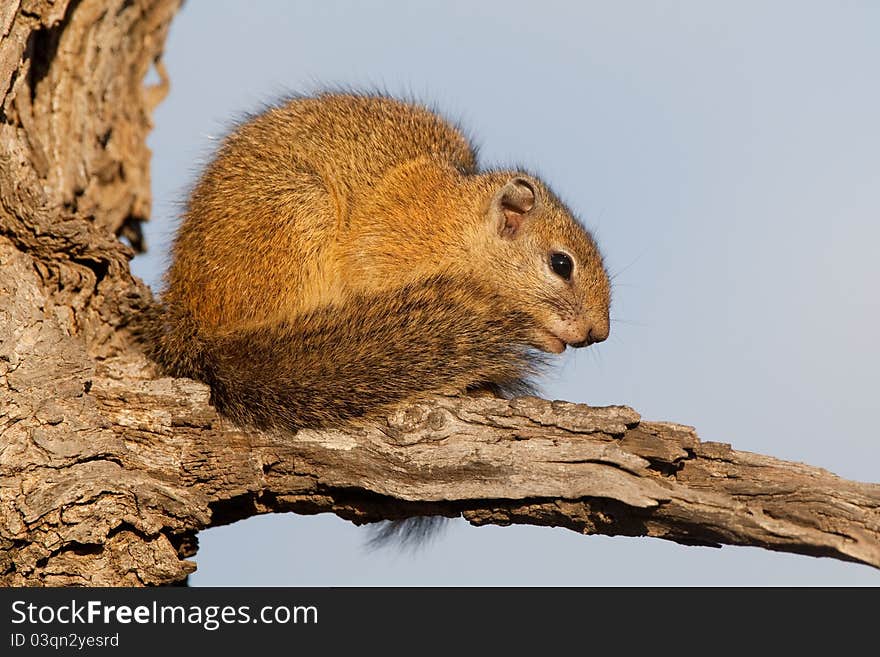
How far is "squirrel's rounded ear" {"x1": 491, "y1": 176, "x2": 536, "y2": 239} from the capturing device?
18.6ft

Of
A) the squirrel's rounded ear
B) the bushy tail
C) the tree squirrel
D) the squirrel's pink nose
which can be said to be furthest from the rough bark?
the squirrel's rounded ear

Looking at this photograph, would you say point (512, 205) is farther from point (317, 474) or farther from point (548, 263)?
point (317, 474)

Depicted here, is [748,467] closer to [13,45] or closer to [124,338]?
[124,338]

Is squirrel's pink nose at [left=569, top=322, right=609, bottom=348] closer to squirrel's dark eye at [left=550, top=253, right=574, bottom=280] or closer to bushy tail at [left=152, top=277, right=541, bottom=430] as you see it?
squirrel's dark eye at [left=550, top=253, right=574, bottom=280]

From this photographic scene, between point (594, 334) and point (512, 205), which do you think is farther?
point (512, 205)

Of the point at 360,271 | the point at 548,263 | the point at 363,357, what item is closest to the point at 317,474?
the point at 363,357

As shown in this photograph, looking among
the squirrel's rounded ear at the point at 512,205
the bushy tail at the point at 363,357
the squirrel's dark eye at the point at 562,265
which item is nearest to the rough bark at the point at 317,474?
the bushy tail at the point at 363,357

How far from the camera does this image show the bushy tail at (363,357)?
4.27 meters

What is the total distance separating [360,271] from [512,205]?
1043 millimetres

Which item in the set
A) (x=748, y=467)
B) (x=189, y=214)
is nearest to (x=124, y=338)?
(x=189, y=214)

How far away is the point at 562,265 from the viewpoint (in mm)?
5504

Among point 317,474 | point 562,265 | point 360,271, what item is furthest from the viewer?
point 562,265

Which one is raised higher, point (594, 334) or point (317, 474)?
point (594, 334)

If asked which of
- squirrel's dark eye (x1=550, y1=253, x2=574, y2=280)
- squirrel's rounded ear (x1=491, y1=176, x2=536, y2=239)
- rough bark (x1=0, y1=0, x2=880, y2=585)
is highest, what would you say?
squirrel's rounded ear (x1=491, y1=176, x2=536, y2=239)
